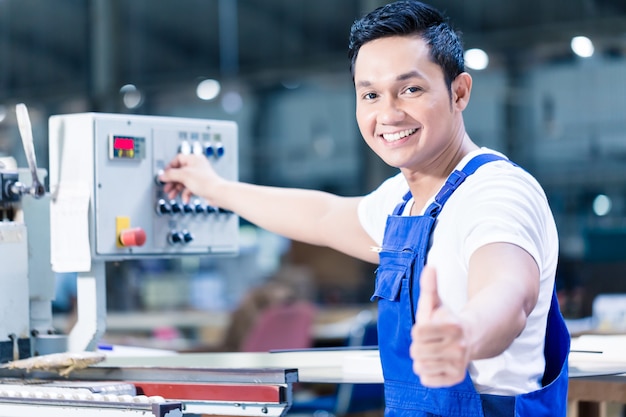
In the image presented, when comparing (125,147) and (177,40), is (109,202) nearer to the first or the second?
(125,147)

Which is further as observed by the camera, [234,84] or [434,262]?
[234,84]

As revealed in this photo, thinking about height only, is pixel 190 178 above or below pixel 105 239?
above

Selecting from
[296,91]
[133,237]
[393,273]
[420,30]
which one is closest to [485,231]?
[393,273]

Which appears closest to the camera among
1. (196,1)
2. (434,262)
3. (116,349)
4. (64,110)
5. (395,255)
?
(434,262)

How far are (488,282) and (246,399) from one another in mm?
737

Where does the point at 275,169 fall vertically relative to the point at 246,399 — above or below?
above

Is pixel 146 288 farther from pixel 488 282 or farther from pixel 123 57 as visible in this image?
pixel 488 282

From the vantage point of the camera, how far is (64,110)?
10273mm

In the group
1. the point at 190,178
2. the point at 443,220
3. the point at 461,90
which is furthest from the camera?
the point at 190,178

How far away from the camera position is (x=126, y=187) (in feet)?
8.71

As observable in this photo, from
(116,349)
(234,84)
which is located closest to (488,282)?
(116,349)

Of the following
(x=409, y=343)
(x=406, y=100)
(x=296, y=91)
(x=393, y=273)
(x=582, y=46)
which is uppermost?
(x=296, y=91)

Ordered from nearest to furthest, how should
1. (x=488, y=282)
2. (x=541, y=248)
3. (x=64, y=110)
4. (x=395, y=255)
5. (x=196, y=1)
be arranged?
(x=488, y=282), (x=541, y=248), (x=395, y=255), (x=196, y=1), (x=64, y=110)

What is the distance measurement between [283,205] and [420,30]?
760 millimetres
